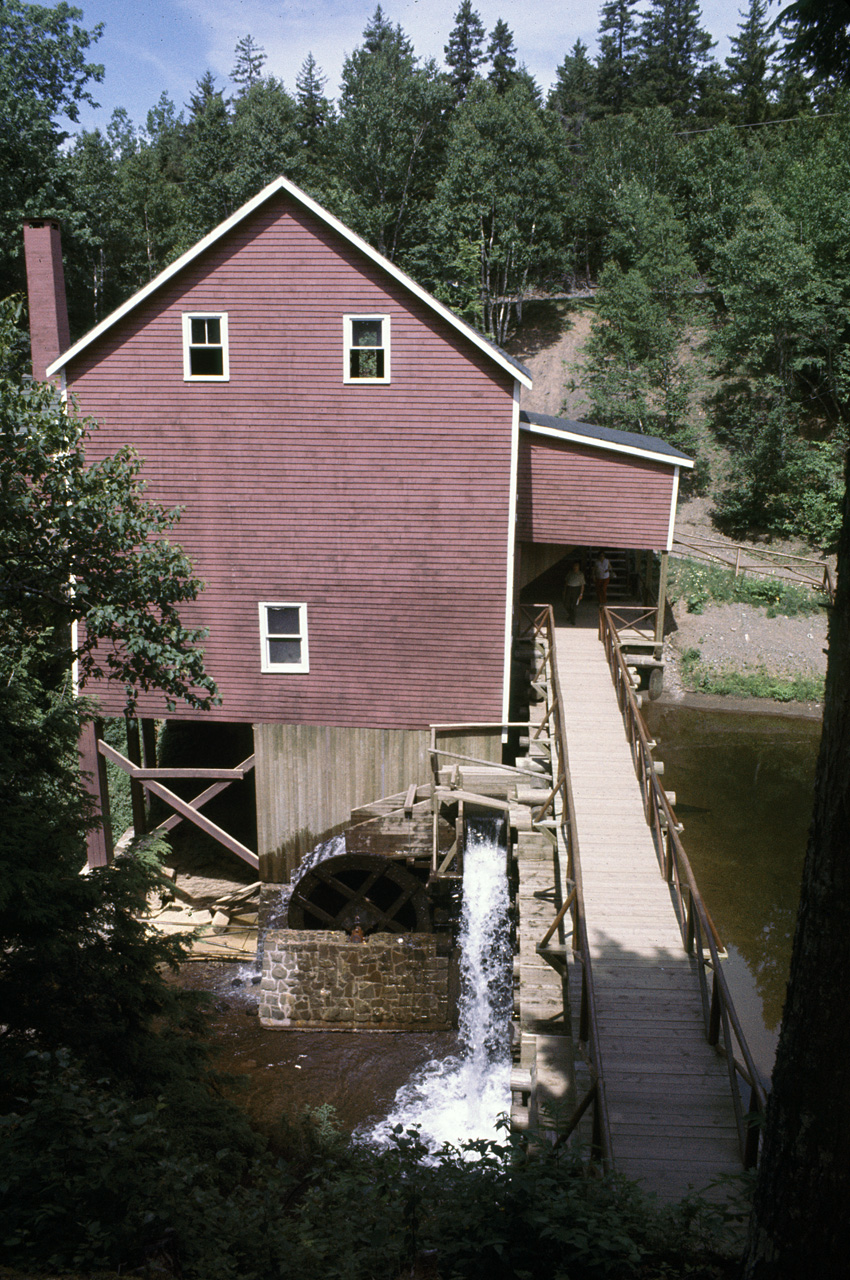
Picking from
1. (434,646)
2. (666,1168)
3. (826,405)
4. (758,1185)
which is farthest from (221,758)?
(826,405)

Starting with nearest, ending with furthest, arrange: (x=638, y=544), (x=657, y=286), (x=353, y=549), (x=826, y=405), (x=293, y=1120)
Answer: (x=293, y=1120), (x=353, y=549), (x=638, y=544), (x=826, y=405), (x=657, y=286)

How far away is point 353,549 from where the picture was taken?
47.3 ft

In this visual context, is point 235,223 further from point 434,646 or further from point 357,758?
point 357,758

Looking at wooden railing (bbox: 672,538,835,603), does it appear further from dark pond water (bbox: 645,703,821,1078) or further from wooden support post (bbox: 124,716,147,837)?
wooden support post (bbox: 124,716,147,837)

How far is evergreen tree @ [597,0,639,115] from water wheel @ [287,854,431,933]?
61037 millimetres

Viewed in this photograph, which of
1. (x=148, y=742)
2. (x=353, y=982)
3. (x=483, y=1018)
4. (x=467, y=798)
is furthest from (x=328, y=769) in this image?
(x=148, y=742)

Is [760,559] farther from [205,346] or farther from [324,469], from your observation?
[205,346]

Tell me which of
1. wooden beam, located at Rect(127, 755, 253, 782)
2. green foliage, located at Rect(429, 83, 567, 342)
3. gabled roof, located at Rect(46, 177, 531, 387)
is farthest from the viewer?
green foliage, located at Rect(429, 83, 567, 342)

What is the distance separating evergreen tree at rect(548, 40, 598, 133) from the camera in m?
→ 60.8

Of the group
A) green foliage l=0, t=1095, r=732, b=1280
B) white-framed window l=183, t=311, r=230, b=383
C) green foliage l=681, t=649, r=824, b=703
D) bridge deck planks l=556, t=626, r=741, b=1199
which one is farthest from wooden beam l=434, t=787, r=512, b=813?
green foliage l=681, t=649, r=824, b=703

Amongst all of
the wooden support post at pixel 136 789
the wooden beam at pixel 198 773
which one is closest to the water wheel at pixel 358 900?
the wooden beam at pixel 198 773

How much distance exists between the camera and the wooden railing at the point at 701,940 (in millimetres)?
5910

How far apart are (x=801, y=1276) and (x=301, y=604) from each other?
39.8ft

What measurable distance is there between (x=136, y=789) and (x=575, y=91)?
63590 mm
